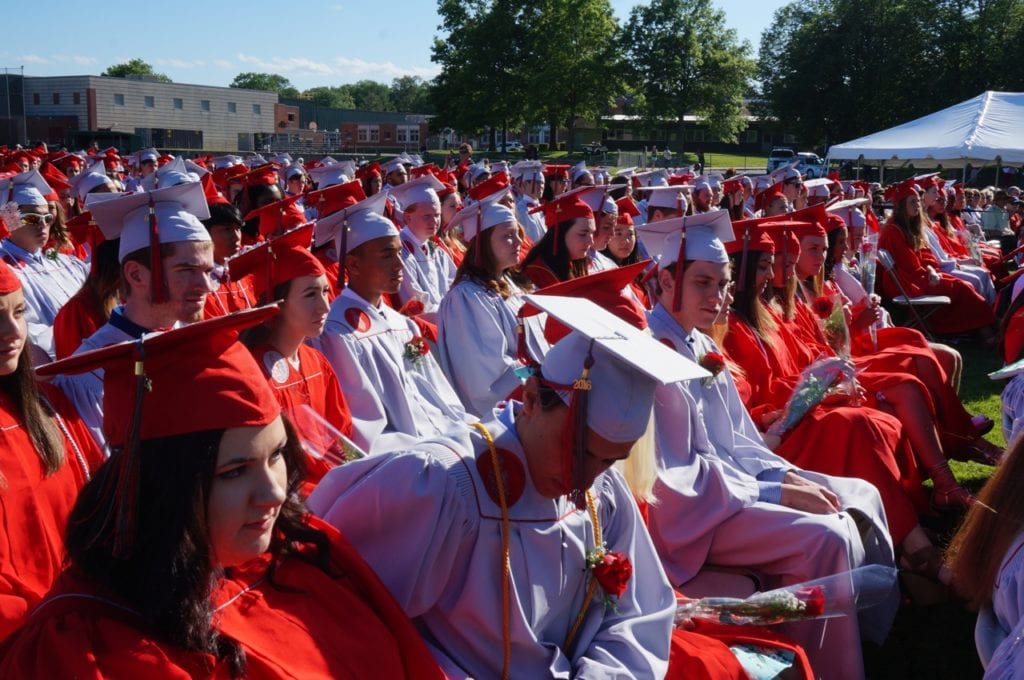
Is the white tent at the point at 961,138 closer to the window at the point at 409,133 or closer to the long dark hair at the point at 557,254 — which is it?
the long dark hair at the point at 557,254

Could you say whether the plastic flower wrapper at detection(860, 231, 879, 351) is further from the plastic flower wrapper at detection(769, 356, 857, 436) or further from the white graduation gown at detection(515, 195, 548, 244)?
the white graduation gown at detection(515, 195, 548, 244)

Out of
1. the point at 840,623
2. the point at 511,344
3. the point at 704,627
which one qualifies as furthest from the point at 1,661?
the point at 511,344

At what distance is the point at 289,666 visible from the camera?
2.10 meters

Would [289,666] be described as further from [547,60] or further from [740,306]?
[547,60]

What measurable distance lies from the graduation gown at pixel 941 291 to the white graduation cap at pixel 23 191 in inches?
372

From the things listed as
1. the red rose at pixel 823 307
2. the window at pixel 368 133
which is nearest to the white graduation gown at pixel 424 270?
the red rose at pixel 823 307

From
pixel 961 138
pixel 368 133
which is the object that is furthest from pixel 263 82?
pixel 961 138

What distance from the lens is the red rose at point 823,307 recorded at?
7.32 metres

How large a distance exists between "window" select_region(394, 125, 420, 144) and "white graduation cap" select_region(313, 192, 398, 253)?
79.1 meters

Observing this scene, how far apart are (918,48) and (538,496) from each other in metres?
62.3

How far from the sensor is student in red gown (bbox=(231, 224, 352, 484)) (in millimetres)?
4098

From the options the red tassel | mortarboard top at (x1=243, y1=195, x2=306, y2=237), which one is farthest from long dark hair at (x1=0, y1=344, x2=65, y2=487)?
mortarboard top at (x1=243, y1=195, x2=306, y2=237)

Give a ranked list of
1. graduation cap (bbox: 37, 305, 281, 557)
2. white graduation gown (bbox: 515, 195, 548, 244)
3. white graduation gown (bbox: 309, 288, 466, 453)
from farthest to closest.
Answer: white graduation gown (bbox: 515, 195, 548, 244) → white graduation gown (bbox: 309, 288, 466, 453) → graduation cap (bbox: 37, 305, 281, 557)

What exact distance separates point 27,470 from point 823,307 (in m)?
5.87
